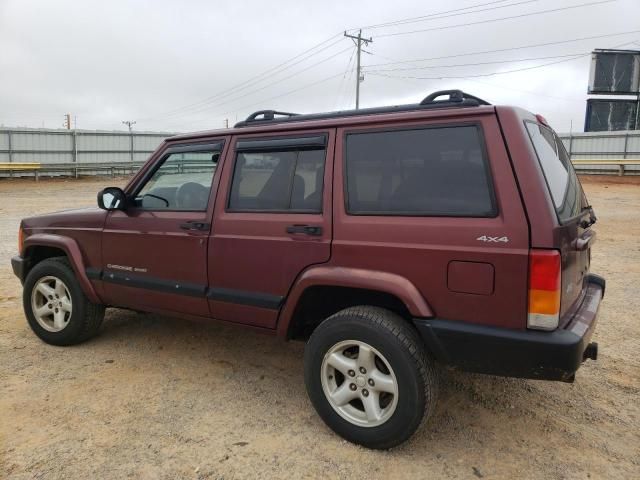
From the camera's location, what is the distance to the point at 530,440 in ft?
9.64

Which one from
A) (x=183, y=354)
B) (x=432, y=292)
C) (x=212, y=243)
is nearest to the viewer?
(x=432, y=292)

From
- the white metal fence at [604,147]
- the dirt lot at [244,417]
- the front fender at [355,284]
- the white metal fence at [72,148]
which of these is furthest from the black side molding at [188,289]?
the white metal fence at [604,147]

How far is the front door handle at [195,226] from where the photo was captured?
11.3 ft

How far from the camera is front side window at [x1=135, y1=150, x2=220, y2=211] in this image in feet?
11.9

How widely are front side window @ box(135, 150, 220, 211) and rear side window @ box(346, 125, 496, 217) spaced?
3.79ft

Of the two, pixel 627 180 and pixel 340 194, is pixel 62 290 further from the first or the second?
pixel 627 180

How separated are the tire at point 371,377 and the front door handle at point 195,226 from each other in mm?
1098

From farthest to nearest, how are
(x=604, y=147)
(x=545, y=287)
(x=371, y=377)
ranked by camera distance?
(x=604, y=147) → (x=371, y=377) → (x=545, y=287)

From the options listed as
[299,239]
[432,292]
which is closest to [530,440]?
[432,292]

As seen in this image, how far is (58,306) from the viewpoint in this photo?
14.1ft

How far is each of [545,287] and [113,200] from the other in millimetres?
3074

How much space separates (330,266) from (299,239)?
269 mm

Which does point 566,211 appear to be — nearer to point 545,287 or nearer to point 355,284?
point 545,287

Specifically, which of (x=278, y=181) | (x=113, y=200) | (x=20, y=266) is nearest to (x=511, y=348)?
(x=278, y=181)
